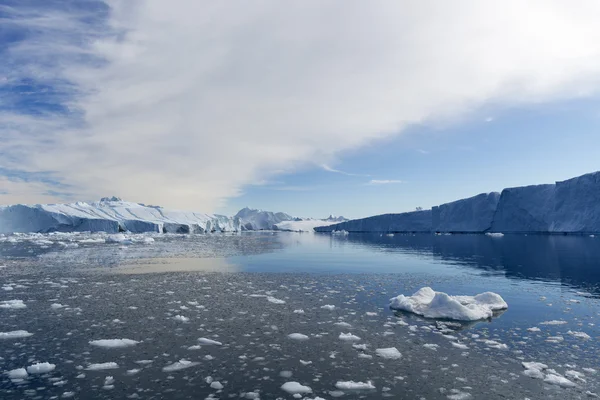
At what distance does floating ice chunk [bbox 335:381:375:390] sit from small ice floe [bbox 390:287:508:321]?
14.6 feet

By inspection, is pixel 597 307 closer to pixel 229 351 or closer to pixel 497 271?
pixel 497 271

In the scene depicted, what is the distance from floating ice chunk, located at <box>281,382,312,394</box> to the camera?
511 cm

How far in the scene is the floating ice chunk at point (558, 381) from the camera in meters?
5.39

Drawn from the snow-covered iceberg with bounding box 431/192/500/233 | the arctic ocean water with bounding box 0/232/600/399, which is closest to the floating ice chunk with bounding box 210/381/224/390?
the arctic ocean water with bounding box 0/232/600/399

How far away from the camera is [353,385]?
529 centimetres

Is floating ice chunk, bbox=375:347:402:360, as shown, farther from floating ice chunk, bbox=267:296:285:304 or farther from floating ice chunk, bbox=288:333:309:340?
floating ice chunk, bbox=267:296:285:304

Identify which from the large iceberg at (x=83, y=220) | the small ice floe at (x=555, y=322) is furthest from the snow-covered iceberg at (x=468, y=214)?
the small ice floe at (x=555, y=322)

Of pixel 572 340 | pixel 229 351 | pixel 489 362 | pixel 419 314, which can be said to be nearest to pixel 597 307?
pixel 572 340

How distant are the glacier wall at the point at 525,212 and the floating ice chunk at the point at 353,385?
58581 millimetres

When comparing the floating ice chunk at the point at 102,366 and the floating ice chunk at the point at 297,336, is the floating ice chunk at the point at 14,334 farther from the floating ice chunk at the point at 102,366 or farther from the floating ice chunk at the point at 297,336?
the floating ice chunk at the point at 297,336

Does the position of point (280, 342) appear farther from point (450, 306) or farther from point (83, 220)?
point (83, 220)

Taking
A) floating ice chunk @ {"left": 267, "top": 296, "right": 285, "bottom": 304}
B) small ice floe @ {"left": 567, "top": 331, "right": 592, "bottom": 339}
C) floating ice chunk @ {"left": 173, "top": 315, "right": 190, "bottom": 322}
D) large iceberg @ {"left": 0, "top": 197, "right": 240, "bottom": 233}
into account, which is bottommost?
small ice floe @ {"left": 567, "top": 331, "right": 592, "bottom": 339}

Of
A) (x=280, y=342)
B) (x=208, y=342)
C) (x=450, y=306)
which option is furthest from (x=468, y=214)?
(x=208, y=342)

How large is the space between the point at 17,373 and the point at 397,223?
266 ft
